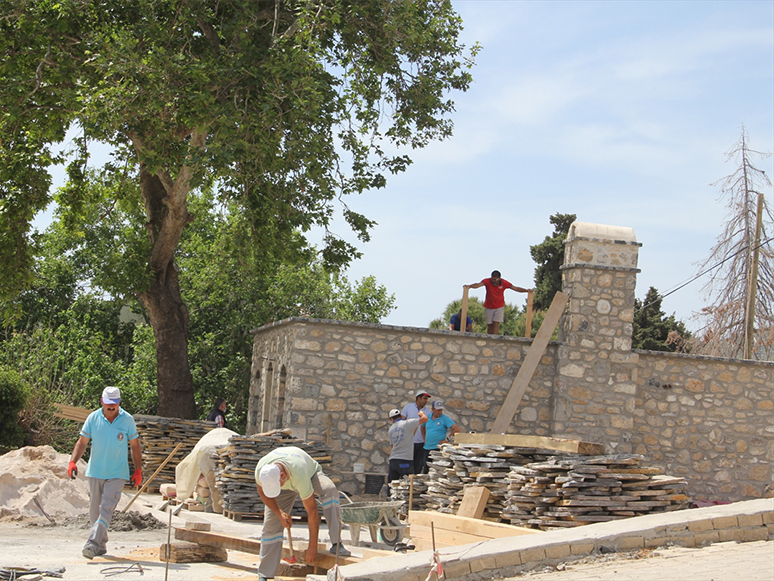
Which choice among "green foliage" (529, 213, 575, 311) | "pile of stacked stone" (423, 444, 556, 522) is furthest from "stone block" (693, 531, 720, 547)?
"green foliage" (529, 213, 575, 311)

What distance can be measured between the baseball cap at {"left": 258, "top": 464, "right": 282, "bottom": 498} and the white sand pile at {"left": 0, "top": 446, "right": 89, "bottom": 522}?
18.4 ft

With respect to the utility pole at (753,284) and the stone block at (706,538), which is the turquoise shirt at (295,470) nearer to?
the stone block at (706,538)

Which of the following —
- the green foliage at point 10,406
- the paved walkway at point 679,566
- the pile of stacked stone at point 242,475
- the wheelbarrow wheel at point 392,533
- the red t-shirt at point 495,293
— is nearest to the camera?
the paved walkway at point 679,566

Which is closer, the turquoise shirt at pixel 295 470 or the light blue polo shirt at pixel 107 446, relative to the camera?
the turquoise shirt at pixel 295 470

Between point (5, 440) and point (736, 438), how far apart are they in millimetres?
13674

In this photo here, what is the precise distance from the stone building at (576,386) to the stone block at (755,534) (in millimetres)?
6822

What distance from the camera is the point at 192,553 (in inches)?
339

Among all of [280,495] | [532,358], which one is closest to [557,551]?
[280,495]

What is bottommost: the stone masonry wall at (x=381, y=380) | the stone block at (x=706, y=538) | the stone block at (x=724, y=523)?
the stone block at (x=706, y=538)

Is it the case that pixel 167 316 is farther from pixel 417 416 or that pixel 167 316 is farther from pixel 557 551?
pixel 557 551

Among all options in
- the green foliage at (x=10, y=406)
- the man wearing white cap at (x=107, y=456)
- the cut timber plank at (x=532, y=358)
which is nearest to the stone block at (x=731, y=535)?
the man wearing white cap at (x=107, y=456)

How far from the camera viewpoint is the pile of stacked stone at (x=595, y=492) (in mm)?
9227

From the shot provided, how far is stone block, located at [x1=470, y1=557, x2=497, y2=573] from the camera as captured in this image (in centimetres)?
738

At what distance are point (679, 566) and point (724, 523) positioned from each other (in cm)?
109
